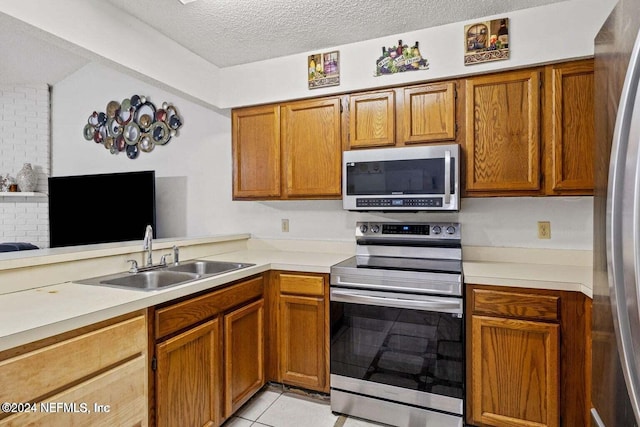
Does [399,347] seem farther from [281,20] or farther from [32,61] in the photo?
[32,61]

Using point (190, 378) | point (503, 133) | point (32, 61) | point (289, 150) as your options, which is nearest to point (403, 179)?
point (503, 133)

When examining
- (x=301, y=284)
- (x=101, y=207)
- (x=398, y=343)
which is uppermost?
(x=101, y=207)

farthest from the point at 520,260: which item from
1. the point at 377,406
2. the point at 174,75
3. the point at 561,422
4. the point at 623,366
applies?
the point at 174,75

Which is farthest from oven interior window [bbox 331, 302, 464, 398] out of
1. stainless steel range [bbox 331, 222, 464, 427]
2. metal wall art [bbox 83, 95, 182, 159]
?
metal wall art [bbox 83, 95, 182, 159]

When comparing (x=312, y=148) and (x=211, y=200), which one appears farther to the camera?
(x=211, y=200)

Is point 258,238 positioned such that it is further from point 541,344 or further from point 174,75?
point 541,344

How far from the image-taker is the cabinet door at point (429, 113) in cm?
214

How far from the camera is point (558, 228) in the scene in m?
2.19

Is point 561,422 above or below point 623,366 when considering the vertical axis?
below

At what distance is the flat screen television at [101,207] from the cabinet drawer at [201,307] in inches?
61.0

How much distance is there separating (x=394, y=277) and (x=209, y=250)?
145cm

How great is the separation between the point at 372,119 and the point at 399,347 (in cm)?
143

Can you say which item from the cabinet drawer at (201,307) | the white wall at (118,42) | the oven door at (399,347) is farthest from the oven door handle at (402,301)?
the white wall at (118,42)

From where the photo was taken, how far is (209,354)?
5.76ft
